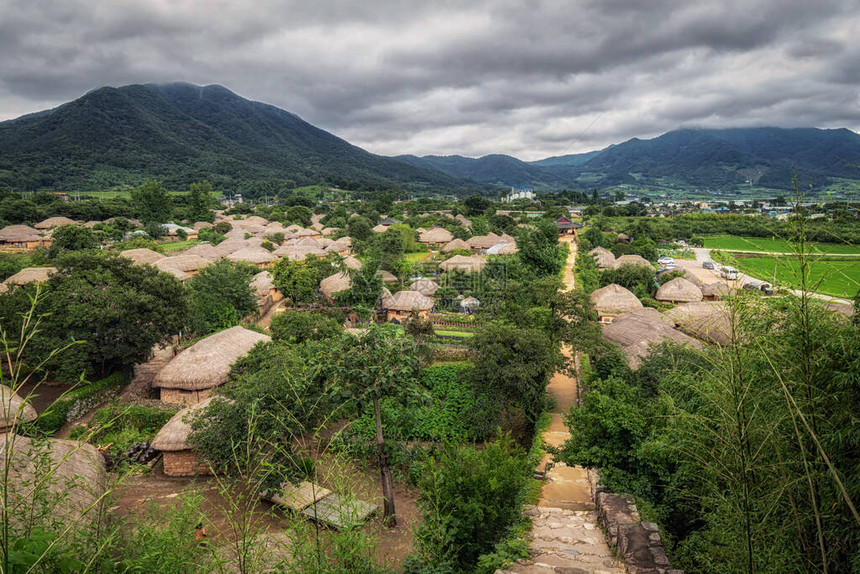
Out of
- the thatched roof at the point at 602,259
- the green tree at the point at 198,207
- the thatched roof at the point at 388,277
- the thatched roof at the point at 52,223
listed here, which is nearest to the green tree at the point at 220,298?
the thatched roof at the point at 388,277

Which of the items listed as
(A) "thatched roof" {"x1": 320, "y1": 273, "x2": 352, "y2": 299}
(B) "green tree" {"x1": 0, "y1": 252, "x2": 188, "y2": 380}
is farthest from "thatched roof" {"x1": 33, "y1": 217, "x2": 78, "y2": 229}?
(B) "green tree" {"x1": 0, "y1": 252, "x2": 188, "y2": 380}

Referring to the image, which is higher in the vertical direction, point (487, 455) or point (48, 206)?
point (48, 206)

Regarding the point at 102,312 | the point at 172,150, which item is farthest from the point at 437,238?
the point at 172,150

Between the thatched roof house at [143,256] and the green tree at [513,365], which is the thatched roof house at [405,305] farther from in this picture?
the thatched roof house at [143,256]

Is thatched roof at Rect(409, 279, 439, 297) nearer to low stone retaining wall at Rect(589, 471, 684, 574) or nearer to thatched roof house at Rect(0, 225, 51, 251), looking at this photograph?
low stone retaining wall at Rect(589, 471, 684, 574)

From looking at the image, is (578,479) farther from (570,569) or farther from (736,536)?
(736,536)

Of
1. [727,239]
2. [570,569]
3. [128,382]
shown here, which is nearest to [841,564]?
[570,569]
